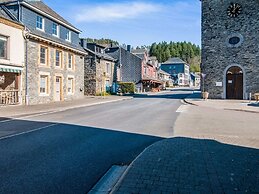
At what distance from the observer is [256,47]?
27.8 metres

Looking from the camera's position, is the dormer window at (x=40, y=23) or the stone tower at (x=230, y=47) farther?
the stone tower at (x=230, y=47)

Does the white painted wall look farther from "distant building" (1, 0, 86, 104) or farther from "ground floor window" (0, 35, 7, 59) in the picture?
"distant building" (1, 0, 86, 104)

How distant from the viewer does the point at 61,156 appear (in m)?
6.29

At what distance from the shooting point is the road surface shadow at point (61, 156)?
181 inches

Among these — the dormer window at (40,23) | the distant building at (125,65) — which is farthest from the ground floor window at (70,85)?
the distant building at (125,65)

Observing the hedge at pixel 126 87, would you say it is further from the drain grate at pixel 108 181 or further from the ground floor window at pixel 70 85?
the drain grate at pixel 108 181

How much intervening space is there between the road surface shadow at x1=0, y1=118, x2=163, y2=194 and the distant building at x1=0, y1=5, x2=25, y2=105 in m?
11.2

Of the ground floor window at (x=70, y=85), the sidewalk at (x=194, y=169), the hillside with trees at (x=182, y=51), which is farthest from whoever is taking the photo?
the hillside with trees at (x=182, y=51)

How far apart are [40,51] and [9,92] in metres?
4.91

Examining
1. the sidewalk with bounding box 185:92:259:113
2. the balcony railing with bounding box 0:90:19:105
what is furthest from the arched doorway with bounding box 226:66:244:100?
the balcony railing with bounding box 0:90:19:105

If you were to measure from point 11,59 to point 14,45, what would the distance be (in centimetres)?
118

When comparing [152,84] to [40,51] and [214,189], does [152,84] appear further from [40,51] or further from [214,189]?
[214,189]

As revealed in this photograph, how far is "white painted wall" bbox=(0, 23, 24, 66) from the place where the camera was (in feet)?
64.3

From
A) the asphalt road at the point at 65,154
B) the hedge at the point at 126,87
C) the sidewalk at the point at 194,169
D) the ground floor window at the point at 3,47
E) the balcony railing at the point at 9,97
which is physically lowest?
the asphalt road at the point at 65,154
